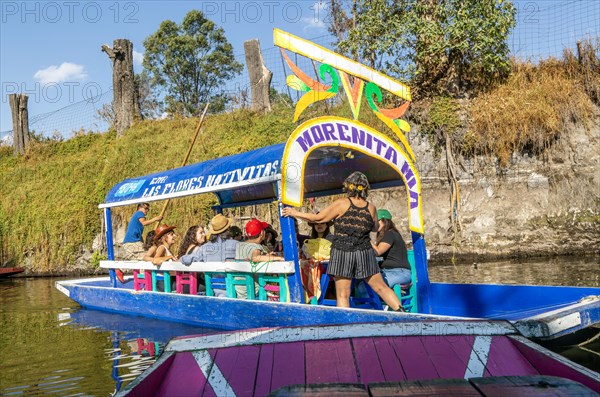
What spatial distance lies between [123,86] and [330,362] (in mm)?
21167

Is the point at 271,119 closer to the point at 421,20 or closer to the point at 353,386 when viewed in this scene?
the point at 421,20

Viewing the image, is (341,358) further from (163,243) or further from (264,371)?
(163,243)

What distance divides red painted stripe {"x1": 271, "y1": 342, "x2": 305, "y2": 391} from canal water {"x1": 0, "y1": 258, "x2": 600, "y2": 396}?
2012mm

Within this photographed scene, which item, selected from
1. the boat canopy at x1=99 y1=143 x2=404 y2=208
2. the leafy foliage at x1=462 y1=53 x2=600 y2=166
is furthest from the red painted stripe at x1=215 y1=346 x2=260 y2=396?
the leafy foliage at x1=462 y1=53 x2=600 y2=166

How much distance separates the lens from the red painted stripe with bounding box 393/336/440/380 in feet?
13.3

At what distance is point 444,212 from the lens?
1661 cm

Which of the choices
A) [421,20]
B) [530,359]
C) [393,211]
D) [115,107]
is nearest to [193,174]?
[530,359]

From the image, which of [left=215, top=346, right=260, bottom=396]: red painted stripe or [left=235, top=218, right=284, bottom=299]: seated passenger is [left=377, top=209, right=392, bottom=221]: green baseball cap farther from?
[left=215, top=346, right=260, bottom=396]: red painted stripe

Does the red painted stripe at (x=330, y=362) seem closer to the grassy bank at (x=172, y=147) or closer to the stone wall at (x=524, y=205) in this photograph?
the stone wall at (x=524, y=205)

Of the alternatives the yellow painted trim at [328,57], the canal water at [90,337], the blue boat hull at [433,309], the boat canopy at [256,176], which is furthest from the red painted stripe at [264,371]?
the yellow painted trim at [328,57]

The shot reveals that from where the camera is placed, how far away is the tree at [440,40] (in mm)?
17188

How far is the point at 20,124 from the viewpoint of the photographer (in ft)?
90.9

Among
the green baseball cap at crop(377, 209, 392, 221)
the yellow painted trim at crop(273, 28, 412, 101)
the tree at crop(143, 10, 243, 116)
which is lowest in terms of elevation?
the green baseball cap at crop(377, 209, 392, 221)

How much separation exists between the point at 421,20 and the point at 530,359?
581 inches
